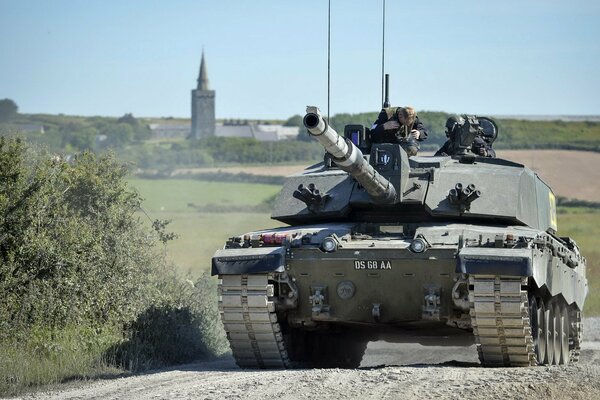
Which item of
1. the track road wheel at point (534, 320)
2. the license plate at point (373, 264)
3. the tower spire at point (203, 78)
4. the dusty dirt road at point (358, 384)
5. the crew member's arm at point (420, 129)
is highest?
the tower spire at point (203, 78)

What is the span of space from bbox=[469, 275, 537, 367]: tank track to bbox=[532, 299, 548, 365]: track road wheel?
1025 mm

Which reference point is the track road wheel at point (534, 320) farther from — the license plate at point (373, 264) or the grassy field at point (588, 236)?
the grassy field at point (588, 236)

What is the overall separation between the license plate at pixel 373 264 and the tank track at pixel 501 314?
3.61ft

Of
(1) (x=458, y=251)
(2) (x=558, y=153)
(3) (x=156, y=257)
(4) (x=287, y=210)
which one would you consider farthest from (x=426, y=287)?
(2) (x=558, y=153)

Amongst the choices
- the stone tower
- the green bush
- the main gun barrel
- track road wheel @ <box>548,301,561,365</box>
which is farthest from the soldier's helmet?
the stone tower

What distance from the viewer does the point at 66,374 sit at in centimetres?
1852

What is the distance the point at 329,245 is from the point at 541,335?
133 inches

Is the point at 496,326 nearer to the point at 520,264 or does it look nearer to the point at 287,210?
the point at 520,264

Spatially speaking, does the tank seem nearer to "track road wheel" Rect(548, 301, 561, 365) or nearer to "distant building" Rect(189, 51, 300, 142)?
"track road wheel" Rect(548, 301, 561, 365)

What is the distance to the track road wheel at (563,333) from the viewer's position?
68.8ft

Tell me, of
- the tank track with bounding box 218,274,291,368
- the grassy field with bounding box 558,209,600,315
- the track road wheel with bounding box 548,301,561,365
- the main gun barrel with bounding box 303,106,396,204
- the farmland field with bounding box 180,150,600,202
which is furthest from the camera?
the farmland field with bounding box 180,150,600,202

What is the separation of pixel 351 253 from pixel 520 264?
2.23 m

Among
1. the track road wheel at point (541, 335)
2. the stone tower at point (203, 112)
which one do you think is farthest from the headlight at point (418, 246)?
the stone tower at point (203, 112)

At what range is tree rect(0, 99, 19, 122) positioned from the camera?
121 feet
